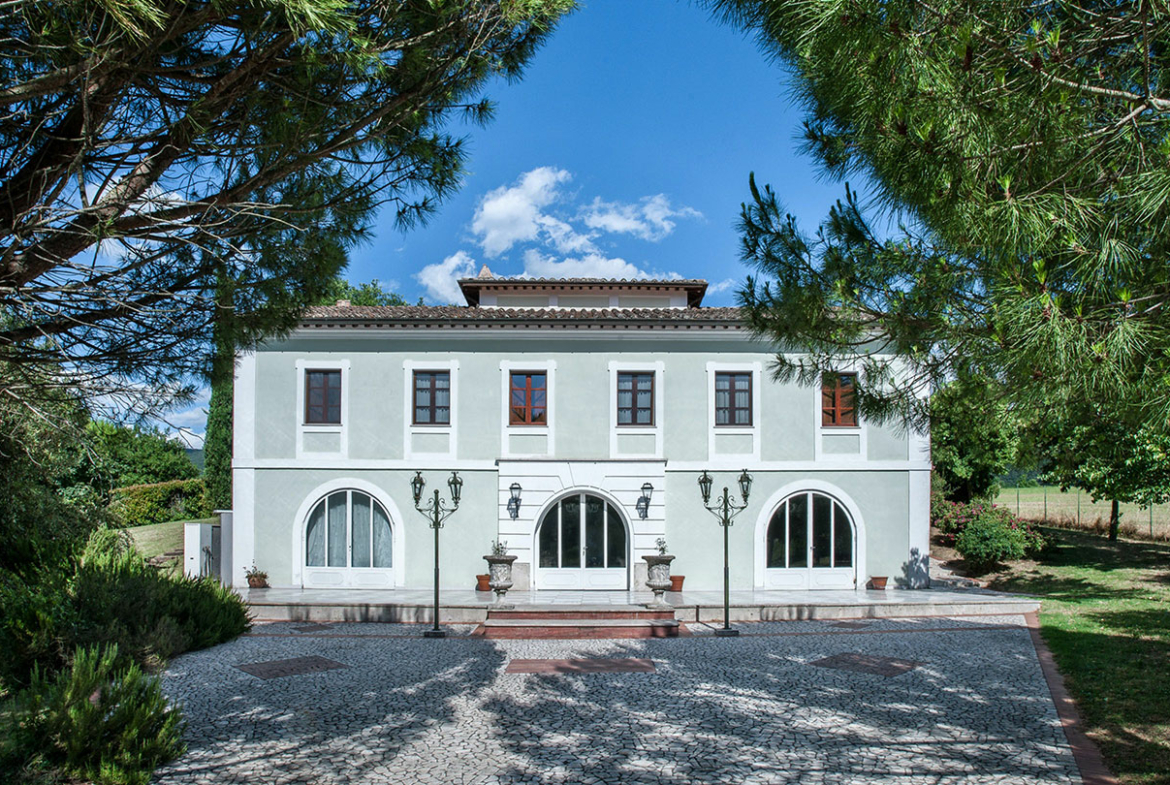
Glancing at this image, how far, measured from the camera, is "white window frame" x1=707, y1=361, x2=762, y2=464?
57.3 ft

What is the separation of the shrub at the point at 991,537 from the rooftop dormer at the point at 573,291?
10000 mm

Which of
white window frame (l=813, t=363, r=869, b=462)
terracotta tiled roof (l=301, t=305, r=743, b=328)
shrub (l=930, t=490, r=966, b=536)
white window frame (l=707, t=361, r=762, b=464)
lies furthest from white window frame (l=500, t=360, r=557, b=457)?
shrub (l=930, t=490, r=966, b=536)

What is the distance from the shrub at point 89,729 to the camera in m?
5.70

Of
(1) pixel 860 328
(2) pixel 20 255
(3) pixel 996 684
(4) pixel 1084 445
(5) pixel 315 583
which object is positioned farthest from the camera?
(5) pixel 315 583

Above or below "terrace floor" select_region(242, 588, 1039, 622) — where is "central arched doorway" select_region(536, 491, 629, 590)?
above

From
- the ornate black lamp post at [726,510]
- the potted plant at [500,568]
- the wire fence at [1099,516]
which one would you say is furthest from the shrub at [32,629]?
the wire fence at [1099,516]

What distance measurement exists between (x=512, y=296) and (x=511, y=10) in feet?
51.6

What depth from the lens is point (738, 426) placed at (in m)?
17.5

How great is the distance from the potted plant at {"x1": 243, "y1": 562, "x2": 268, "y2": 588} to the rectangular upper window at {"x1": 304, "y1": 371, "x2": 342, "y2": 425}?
3.60 metres

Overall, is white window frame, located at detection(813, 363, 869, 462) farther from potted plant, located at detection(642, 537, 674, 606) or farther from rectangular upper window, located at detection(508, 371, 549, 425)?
rectangular upper window, located at detection(508, 371, 549, 425)

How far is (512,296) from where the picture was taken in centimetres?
2086

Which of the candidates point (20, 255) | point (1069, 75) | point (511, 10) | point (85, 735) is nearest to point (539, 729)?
point (85, 735)

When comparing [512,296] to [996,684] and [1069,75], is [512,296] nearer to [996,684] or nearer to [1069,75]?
[996,684]

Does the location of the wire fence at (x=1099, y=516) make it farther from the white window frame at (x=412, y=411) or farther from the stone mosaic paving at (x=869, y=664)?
the white window frame at (x=412, y=411)
